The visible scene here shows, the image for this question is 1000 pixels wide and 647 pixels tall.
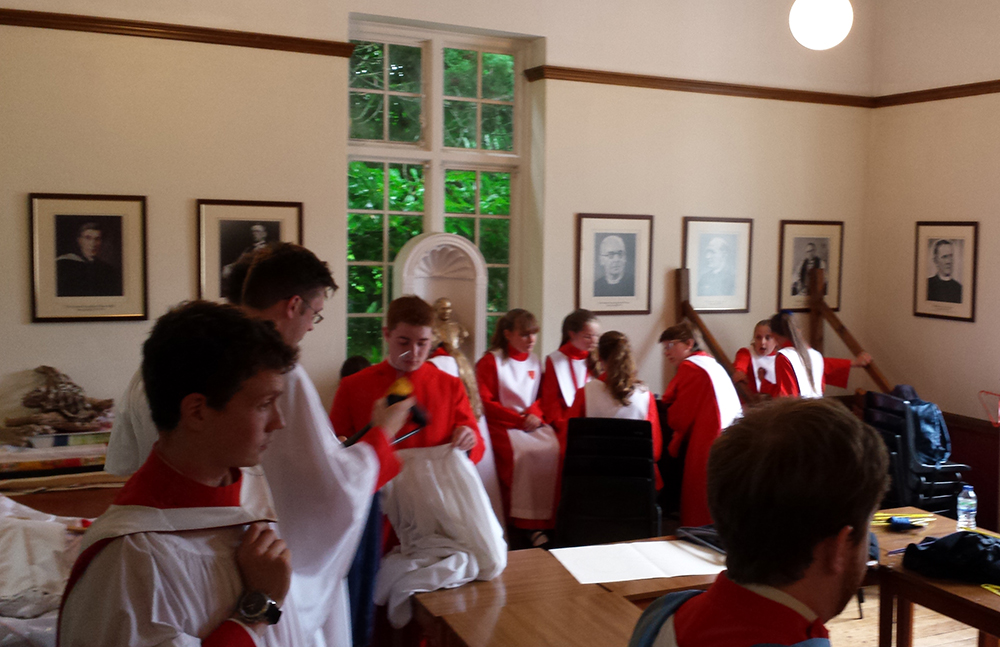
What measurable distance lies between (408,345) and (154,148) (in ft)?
8.48

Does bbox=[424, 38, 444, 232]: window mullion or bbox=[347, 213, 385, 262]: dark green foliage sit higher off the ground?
bbox=[424, 38, 444, 232]: window mullion

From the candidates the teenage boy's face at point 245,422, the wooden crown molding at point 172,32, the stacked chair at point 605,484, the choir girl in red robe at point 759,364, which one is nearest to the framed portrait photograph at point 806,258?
the choir girl in red robe at point 759,364

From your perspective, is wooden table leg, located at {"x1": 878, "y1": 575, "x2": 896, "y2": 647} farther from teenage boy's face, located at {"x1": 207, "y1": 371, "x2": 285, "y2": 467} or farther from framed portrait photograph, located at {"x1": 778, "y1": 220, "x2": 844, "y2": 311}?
framed portrait photograph, located at {"x1": 778, "y1": 220, "x2": 844, "y2": 311}

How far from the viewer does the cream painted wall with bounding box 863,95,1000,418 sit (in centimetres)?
643

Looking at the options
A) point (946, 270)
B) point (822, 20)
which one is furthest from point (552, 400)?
point (946, 270)

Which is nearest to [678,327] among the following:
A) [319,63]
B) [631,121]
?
[631,121]

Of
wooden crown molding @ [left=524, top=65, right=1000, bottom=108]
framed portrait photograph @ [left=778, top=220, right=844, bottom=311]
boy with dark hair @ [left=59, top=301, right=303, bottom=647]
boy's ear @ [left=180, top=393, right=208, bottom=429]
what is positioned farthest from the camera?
framed portrait photograph @ [left=778, top=220, right=844, bottom=311]

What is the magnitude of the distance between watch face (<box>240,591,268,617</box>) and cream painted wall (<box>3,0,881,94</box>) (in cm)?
463

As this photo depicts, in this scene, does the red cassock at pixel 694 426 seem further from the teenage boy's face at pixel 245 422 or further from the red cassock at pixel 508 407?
the teenage boy's face at pixel 245 422

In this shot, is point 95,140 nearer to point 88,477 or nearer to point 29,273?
point 29,273

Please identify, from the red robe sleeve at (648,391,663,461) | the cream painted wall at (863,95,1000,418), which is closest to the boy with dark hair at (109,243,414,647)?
the red robe sleeve at (648,391,663,461)

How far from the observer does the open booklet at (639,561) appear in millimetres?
2779

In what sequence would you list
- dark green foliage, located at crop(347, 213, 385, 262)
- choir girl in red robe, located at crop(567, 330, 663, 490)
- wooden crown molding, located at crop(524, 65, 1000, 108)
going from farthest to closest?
wooden crown molding, located at crop(524, 65, 1000, 108) < dark green foliage, located at crop(347, 213, 385, 262) < choir girl in red robe, located at crop(567, 330, 663, 490)

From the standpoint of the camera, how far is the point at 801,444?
4.07 ft
